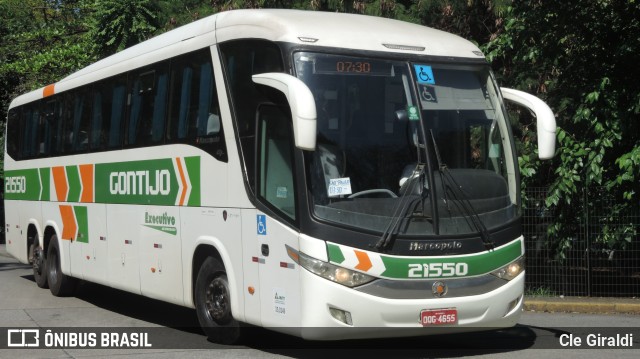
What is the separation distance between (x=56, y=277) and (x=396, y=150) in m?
8.82

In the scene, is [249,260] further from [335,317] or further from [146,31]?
[146,31]

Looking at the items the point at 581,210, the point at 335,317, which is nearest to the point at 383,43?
the point at 335,317

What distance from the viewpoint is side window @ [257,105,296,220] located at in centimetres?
916

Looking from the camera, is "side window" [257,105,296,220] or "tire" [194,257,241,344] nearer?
"side window" [257,105,296,220]

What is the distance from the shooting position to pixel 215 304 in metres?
10.5

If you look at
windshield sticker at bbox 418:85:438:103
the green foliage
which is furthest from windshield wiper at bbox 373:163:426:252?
the green foliage

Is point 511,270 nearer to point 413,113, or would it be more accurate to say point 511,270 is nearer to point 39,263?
point 413,113

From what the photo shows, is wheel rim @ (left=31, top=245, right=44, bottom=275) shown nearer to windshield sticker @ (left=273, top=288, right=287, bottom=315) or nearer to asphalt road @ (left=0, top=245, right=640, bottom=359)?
asphalt road @ (left=0, top=245, right=640, bottom=359)

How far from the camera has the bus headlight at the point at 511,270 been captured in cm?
948

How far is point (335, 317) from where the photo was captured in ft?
28.7

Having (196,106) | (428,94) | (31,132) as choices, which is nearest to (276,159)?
(428,94)

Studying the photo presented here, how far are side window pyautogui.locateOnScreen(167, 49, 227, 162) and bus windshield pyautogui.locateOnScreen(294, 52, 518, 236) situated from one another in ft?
5.45

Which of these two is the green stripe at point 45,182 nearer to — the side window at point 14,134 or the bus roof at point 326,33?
the side window at point 14,134

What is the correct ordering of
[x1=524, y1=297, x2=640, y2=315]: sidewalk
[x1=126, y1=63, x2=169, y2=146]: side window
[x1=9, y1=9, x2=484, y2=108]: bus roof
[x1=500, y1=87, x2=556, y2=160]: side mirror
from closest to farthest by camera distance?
[x1=9, y1=9, x2=484, y2=108]: bus roof
[x1=500, y1=87, x2=556, y2=160]: side mirror
[x1=126, y1=63, x2=169, y2=146]: side window
[x1=524, y1=297, x2=640, y2=315]: sidewalk
